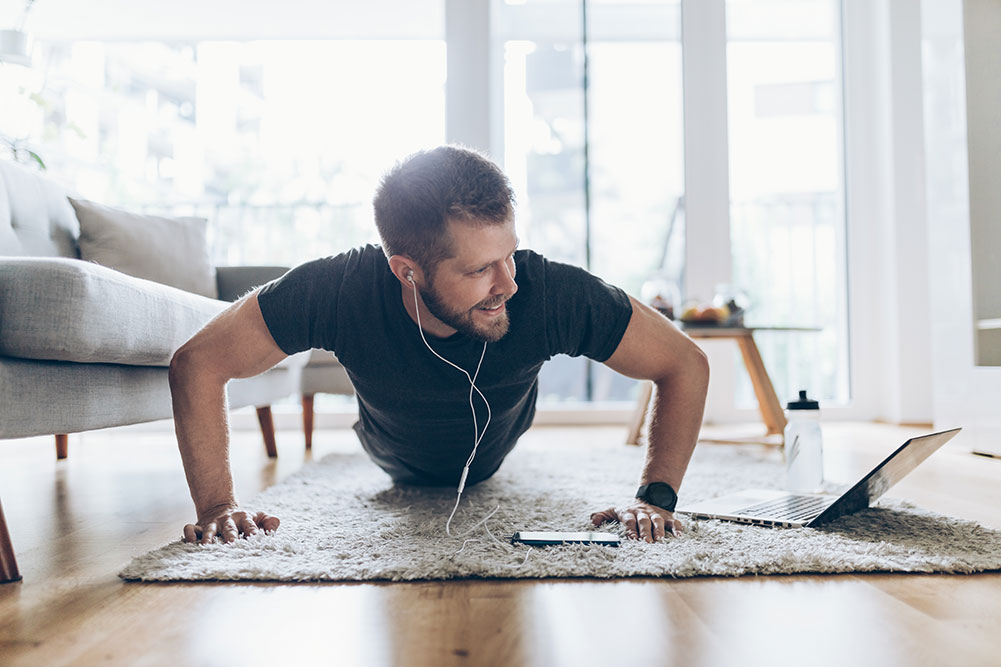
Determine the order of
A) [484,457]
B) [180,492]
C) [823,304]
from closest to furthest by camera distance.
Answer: [484,457]
[180,492]
[823,304]

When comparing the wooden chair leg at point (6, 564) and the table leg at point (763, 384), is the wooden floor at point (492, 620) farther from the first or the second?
the table leg at point (763, 384)

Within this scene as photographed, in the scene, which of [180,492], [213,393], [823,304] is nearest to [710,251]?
[823,304]

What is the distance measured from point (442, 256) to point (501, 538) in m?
0.43

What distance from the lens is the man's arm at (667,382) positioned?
4.16 feet

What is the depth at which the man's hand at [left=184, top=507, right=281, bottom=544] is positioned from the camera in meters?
1.15

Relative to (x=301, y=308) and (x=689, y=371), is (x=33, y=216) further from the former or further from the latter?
(x=689, y=371)

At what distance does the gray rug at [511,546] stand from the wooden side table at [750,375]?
942mm

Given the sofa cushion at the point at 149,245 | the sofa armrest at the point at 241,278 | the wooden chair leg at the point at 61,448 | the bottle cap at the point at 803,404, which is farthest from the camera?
the sofa armrest at the point at 241,278

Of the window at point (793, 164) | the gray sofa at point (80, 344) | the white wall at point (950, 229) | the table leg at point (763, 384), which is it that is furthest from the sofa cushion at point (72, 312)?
the window at point (793, 164)

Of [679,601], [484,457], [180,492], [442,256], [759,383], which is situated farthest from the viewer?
[759,383]

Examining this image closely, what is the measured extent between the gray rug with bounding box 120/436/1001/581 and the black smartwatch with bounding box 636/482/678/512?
6cm

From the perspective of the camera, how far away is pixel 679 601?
89cm

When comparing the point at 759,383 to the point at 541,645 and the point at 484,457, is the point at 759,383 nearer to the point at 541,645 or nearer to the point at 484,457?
the point at 484,457

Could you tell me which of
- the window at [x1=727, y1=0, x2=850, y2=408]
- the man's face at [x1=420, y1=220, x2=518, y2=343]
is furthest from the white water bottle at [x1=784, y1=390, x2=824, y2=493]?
the window at [x1=727, y1=0, x2=850, y2=408]
